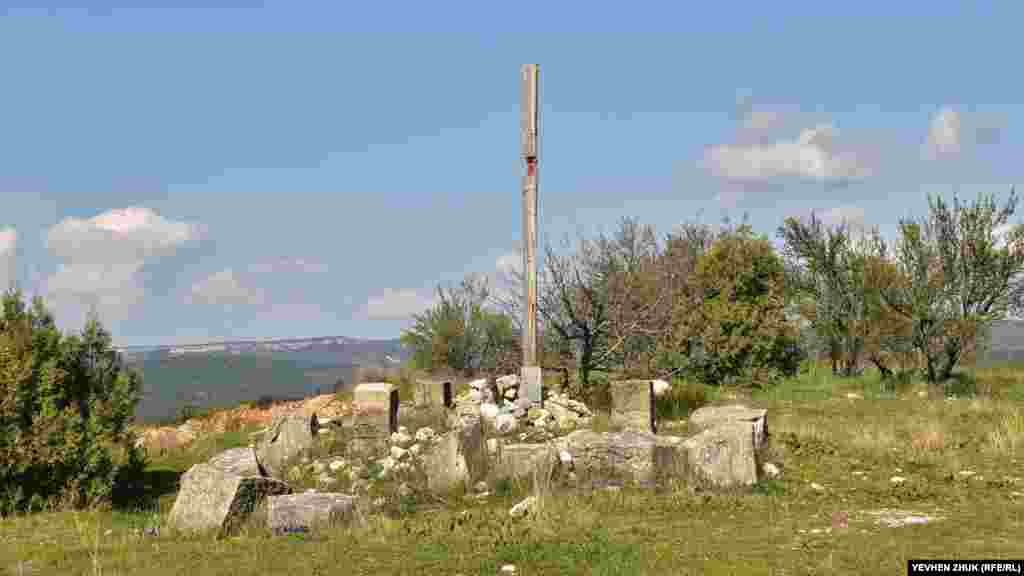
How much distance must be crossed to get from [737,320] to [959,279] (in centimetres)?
551

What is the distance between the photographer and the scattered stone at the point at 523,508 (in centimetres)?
915

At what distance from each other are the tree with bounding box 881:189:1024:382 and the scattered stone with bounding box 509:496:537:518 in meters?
16.6

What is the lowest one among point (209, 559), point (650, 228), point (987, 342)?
point (209, 559)

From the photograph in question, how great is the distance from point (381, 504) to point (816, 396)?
1468cm

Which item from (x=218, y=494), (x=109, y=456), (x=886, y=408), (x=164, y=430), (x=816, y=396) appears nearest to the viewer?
(x=218, y=494)

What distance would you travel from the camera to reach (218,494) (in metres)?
9.24

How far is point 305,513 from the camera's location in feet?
29.8

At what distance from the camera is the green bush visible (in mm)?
10922

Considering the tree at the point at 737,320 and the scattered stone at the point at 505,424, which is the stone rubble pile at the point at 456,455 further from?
the tree at the point at 737,320

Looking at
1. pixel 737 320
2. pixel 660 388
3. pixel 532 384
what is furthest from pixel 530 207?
pixel 737 320

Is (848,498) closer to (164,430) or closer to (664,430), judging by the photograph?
(664,430)

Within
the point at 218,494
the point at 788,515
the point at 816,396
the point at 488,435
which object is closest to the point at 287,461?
the point at 488,435

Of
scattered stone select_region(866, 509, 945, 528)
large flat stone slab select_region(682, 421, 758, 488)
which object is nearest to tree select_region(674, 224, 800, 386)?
large flat stone slab select_region(682, 421, 758, 488)

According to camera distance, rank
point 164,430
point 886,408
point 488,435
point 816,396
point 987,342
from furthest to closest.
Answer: point 987,342, point 816,396, point 164,430, point 886,408, point 488,435
